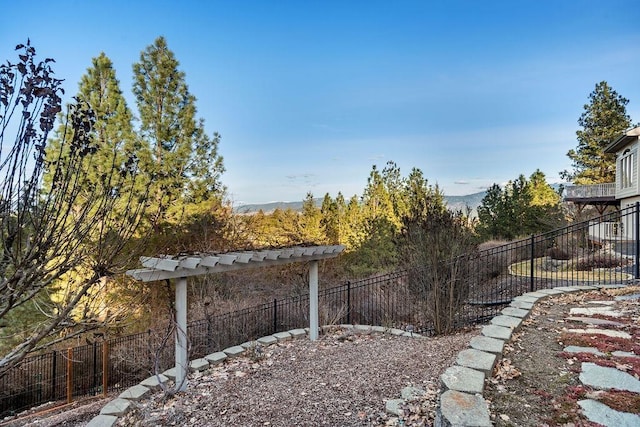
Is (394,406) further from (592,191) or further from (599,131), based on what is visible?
(599,131)

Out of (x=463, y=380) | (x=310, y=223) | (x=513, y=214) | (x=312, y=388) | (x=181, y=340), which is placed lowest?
(x=312, y=388)

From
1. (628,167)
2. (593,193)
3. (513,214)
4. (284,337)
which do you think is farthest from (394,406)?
(593,193)

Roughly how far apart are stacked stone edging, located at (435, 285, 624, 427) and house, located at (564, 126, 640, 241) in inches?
433

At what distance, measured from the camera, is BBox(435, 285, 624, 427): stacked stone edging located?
1.99 metres

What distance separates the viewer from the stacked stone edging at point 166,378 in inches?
141

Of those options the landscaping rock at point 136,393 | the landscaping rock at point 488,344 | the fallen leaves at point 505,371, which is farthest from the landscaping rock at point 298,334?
the fallen leaves at point 505,371

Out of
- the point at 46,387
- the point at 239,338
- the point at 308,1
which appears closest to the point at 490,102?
the point at 308,1

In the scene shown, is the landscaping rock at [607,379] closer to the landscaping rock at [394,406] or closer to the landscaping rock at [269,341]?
the landscaping rock at [394,406]

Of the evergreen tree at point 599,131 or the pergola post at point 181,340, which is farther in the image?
the evergreen tree at point 599,131

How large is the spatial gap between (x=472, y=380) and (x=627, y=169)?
715 inches

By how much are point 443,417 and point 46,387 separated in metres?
9.15

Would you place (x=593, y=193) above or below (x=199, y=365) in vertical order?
above

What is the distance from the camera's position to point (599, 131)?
75.6ft

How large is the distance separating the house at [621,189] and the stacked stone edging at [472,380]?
36.1ft
